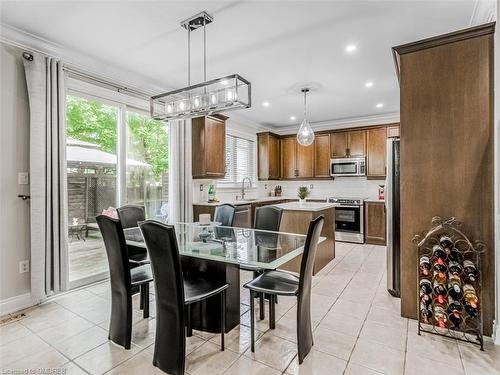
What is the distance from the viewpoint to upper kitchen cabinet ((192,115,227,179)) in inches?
188

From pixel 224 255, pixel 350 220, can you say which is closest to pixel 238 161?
pixel 350 220

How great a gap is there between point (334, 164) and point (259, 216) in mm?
3626

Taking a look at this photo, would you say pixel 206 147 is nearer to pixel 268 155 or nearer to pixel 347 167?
pixel 268 155

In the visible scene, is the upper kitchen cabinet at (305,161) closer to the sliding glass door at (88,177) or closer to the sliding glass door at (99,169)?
the sliding glass door at (99,169)

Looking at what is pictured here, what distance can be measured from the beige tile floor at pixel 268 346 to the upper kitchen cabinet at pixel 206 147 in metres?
2.44

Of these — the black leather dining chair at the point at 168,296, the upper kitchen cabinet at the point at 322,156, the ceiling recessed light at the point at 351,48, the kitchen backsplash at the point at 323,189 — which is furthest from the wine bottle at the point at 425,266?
the upper kitchen cabinet at the point at 322,156

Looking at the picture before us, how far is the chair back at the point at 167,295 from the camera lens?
1.68 meters

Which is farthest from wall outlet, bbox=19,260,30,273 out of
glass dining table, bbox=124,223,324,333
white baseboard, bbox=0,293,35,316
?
glass dining table, bbox=124,223,324,333

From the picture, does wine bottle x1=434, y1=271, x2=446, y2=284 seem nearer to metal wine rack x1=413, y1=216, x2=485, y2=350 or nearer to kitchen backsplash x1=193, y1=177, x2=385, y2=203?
metal wine rack x1=413, y1=216, x2=485, y2=350

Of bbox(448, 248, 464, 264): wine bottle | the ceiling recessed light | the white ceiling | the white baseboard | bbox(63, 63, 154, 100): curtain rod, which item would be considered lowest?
the white baseboard

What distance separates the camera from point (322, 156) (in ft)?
21.4

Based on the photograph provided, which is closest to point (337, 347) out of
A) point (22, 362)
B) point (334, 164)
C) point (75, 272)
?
point (22, 362)

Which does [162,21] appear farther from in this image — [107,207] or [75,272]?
[75,272]

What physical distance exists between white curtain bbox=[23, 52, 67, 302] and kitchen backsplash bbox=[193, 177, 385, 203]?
2.58 metres
